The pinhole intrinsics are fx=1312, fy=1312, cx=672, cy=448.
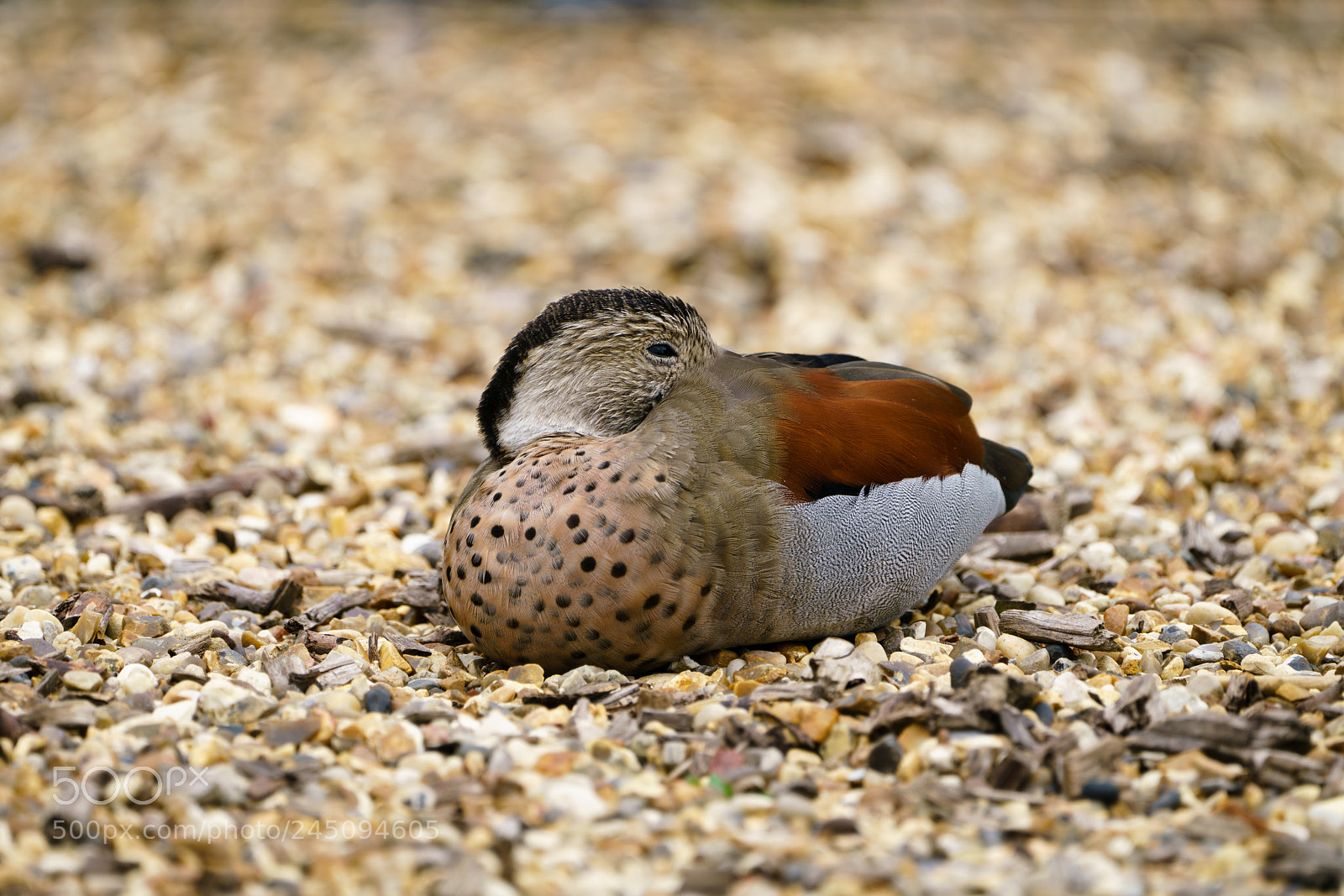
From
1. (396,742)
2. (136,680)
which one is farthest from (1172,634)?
(136,680)

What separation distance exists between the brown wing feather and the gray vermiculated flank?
0.16 ft

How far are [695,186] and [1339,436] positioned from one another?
415cm

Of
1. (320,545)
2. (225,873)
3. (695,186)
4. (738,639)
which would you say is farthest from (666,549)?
(695,186)

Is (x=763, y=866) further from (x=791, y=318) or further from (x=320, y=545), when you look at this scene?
(x=791, y=318)

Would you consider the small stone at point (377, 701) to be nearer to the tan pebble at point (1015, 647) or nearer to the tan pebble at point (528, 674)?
the tan pebble at point (528, 674)

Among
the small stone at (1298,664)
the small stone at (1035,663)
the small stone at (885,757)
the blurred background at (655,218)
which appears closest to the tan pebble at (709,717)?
the small stone at (885,757)

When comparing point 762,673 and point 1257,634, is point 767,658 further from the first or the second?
point 1257,634

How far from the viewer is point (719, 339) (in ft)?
23.7

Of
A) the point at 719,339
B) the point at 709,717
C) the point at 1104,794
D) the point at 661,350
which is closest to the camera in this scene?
the point at 1104,794

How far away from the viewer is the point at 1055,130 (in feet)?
30.3

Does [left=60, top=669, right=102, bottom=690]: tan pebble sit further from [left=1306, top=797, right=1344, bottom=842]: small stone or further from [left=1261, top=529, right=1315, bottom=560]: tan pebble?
[left=1261, top=529, right=1315, bottom=560]: tan pebble

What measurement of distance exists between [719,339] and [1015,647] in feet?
12.0

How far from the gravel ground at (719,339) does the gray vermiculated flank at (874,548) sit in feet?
0.38

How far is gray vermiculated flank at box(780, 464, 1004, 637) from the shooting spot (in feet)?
12.1
